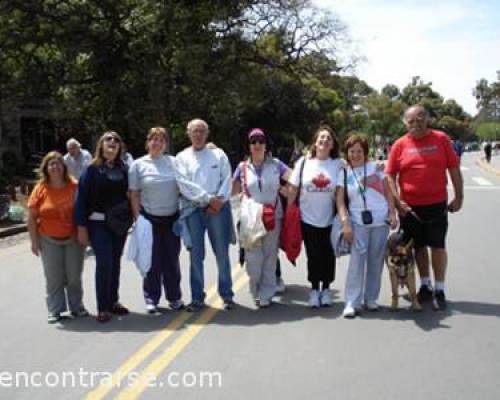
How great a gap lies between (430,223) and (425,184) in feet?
1.33

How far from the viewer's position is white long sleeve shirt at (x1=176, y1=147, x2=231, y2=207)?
6.78 meters

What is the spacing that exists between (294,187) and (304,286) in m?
1.73

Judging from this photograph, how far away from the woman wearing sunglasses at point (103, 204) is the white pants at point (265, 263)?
1.33 metres

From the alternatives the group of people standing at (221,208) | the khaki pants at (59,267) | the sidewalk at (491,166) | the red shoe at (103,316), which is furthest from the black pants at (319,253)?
the sidewalk at (491,166)

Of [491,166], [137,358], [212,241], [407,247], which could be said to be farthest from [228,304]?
[491,166]

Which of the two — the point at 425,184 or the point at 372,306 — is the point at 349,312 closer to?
the point at 372,306

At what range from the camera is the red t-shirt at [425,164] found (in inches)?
271

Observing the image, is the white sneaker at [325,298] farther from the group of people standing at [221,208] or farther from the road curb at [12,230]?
the road curb at [12,230]

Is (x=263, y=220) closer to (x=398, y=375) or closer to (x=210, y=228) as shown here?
(x=210, y=228)

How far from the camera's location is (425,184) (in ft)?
22.8

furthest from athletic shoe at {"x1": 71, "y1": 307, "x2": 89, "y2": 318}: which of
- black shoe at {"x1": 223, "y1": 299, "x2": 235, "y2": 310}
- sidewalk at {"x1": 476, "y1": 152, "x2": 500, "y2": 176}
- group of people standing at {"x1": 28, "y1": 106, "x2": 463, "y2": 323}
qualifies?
sidewalk at {"x1": 476, "y1": 152, "x2": 500, "y2": 176}

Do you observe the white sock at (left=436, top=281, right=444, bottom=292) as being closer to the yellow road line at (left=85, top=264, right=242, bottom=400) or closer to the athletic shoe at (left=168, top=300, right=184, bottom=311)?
the yellow road line at (left=85, top=264, right=242, bottom=400)

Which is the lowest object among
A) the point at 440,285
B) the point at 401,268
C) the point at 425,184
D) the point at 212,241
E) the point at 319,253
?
the point at 440,285

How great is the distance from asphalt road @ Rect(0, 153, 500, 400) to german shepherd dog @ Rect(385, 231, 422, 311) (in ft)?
0.51
